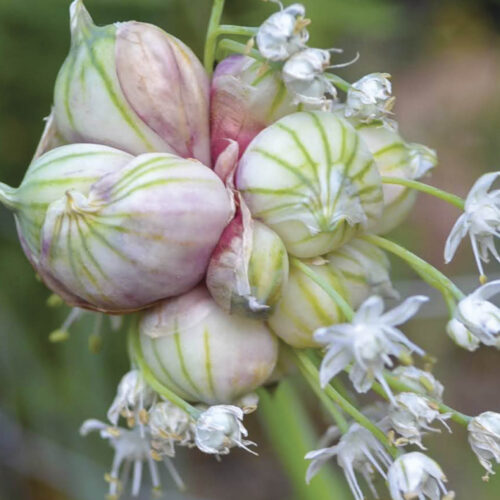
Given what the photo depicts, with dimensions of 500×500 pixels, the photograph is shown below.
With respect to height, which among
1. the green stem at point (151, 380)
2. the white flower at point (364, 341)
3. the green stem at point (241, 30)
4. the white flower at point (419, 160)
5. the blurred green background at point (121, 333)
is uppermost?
the green stem at point (241, 30)

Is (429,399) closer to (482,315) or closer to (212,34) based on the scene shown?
(482,315)

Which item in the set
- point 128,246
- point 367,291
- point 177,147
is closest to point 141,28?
point 177,147

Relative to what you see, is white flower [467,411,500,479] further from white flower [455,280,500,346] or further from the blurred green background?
the blurred green background

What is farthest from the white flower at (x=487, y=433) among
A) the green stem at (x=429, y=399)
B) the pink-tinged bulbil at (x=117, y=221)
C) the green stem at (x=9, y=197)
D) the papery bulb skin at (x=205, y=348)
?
the green stem at (x=9, y=197)

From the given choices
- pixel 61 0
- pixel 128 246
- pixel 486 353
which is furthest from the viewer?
pixel 486 353

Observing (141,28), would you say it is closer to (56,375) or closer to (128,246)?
(128,246)

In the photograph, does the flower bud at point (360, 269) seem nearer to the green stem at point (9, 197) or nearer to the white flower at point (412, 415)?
the white flower at point (412, 415)
